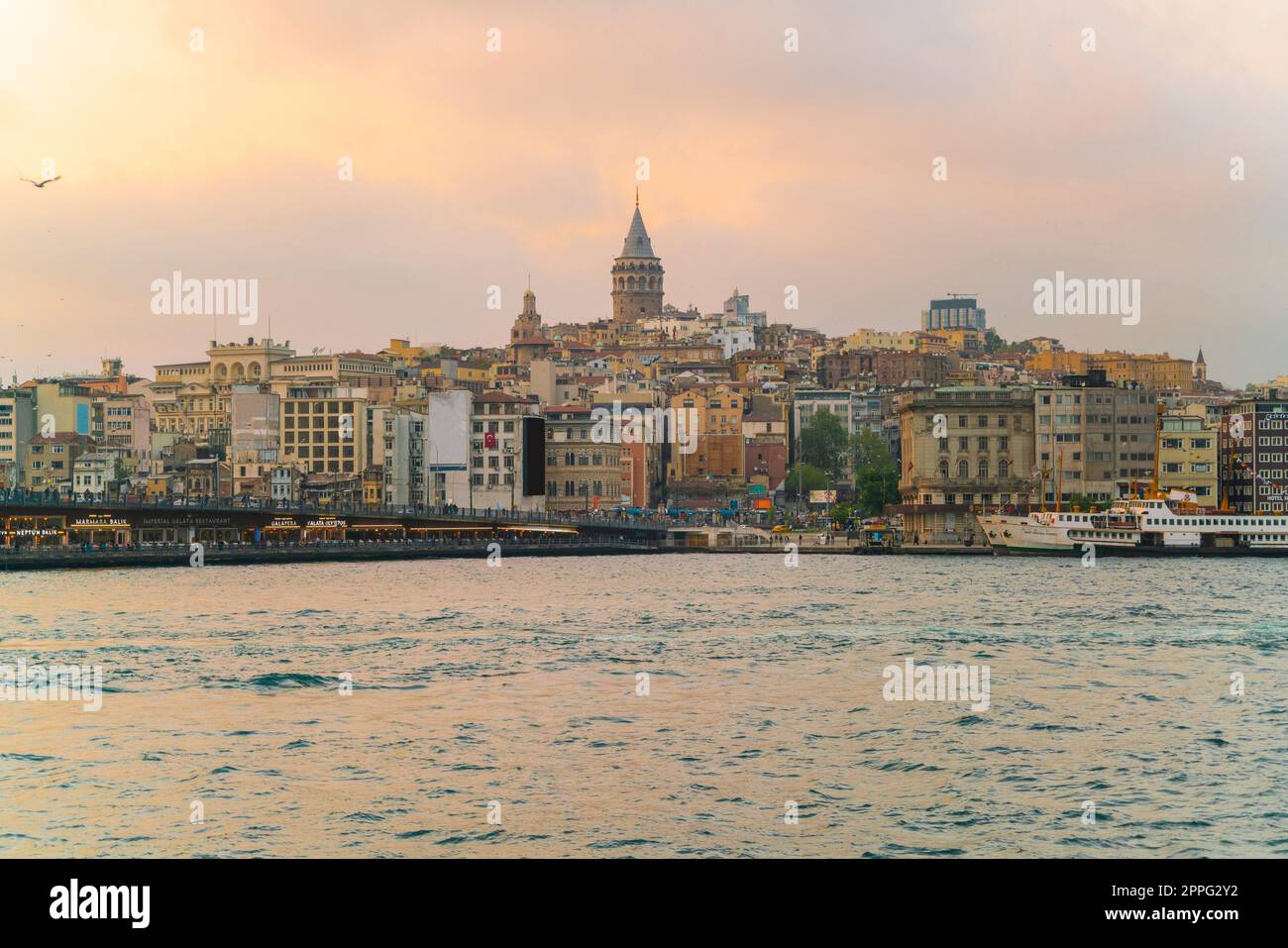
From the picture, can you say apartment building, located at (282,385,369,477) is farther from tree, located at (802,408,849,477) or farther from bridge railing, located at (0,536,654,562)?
tree, located at (802,408,849,477)

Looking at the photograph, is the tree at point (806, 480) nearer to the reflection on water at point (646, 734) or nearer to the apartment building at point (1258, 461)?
the apartment building at point (1258, 461)

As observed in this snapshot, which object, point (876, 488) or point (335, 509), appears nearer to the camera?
point (335, 509)

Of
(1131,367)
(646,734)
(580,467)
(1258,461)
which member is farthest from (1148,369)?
(646,734)

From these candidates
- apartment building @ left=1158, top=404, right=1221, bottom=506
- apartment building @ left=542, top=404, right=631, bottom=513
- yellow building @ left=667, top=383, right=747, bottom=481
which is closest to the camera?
apartment building @ left=1158, top=404, right=1221, bottom=506

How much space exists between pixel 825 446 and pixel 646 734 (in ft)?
389

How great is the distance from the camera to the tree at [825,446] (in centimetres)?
14225

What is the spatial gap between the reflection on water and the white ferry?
40.3m

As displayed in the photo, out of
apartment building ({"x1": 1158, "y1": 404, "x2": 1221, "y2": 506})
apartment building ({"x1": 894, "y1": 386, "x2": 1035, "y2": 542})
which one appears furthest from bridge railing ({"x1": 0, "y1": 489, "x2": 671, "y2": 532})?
apartment building ({"x1": 1158, "y1": 404, "x2": 1221, "y2": 506})

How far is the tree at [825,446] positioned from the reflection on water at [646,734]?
89419mm

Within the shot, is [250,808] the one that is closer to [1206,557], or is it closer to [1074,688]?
[1074,688]

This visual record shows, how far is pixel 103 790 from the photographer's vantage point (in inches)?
828

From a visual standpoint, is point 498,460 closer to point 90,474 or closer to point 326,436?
point 326,436

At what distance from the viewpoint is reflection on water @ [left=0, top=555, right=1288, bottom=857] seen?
1833 cm

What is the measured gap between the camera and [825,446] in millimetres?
142500
